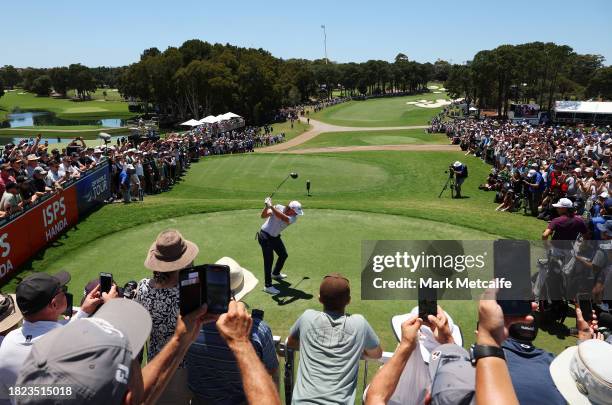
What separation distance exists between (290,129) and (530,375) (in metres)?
61.8

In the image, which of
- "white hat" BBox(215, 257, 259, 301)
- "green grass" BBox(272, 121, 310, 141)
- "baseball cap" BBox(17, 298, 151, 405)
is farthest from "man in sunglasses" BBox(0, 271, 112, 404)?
"green grass" BBox(272, 121, 310, 141)

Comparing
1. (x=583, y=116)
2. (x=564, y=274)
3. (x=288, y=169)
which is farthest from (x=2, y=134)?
A: (x=583, y=116)

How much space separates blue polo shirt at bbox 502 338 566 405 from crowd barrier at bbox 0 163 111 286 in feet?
34.6

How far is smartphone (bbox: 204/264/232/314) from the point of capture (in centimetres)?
342

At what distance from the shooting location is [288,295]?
8492mm

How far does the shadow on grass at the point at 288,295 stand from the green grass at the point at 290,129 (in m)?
47.2

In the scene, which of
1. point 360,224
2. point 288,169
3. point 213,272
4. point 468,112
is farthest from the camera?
point 468,112

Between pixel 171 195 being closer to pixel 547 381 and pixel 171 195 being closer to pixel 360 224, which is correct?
pixel 360 224

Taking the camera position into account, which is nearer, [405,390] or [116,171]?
[405,390]

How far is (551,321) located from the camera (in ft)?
25.9

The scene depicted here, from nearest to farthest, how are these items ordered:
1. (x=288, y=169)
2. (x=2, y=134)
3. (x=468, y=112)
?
(x=288, y=169) < (x=2, y=134) < (x=468, y=112)

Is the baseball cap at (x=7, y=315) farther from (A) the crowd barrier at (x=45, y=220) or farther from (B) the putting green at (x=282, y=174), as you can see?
(B) the putting green at (x=282, y=174)

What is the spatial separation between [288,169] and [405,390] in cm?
2349

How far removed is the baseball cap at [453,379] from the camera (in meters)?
2.83
